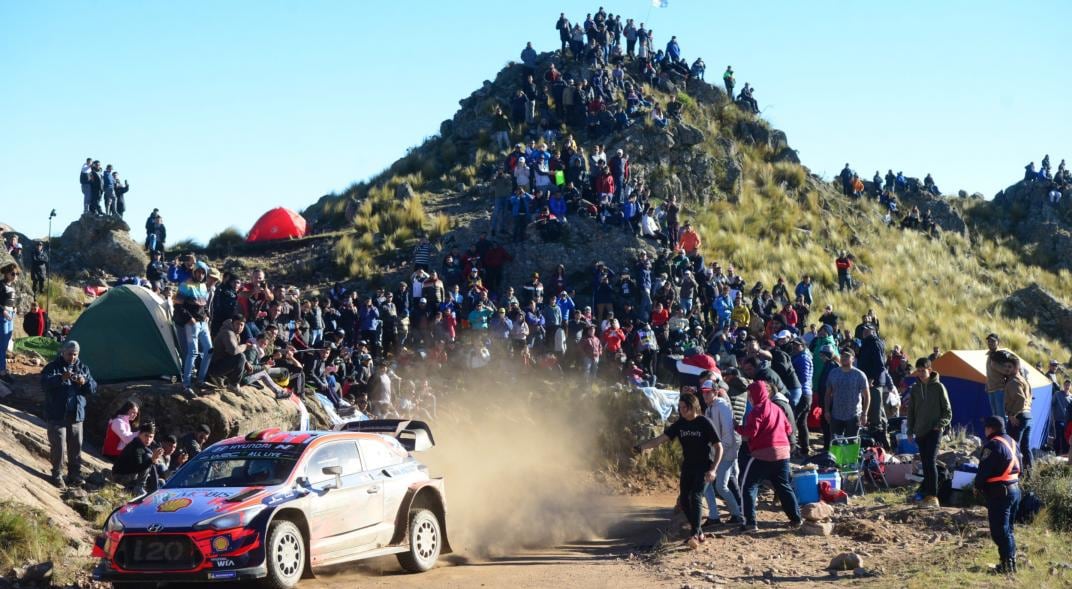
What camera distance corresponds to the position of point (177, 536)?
1065cm

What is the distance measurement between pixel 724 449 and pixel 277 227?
24.5m

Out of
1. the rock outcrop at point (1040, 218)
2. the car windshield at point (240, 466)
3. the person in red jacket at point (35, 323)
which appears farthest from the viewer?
the rock outcrop at point (1040, 218)

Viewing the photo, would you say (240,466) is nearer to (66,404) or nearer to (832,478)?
(66,404)

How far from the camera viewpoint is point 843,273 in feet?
120

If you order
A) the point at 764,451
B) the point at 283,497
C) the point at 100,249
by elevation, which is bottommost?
the point at 283,497

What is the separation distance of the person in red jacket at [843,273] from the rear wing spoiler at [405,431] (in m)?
23.8

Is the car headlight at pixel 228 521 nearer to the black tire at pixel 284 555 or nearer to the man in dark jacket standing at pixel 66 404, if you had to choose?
the black tire at pixel 284 555

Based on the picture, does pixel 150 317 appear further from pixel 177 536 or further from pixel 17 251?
pixel 17 251

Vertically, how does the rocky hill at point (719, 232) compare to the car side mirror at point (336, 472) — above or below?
above

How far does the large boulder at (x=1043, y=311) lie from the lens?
135 ft

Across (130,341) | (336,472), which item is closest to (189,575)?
(336,472)

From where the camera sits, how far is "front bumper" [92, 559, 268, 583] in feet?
34.4

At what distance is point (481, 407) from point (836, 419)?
313 inches

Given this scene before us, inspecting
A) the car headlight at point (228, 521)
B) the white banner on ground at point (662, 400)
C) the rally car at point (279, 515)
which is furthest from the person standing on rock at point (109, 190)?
the car headlight at point (228, 521)
